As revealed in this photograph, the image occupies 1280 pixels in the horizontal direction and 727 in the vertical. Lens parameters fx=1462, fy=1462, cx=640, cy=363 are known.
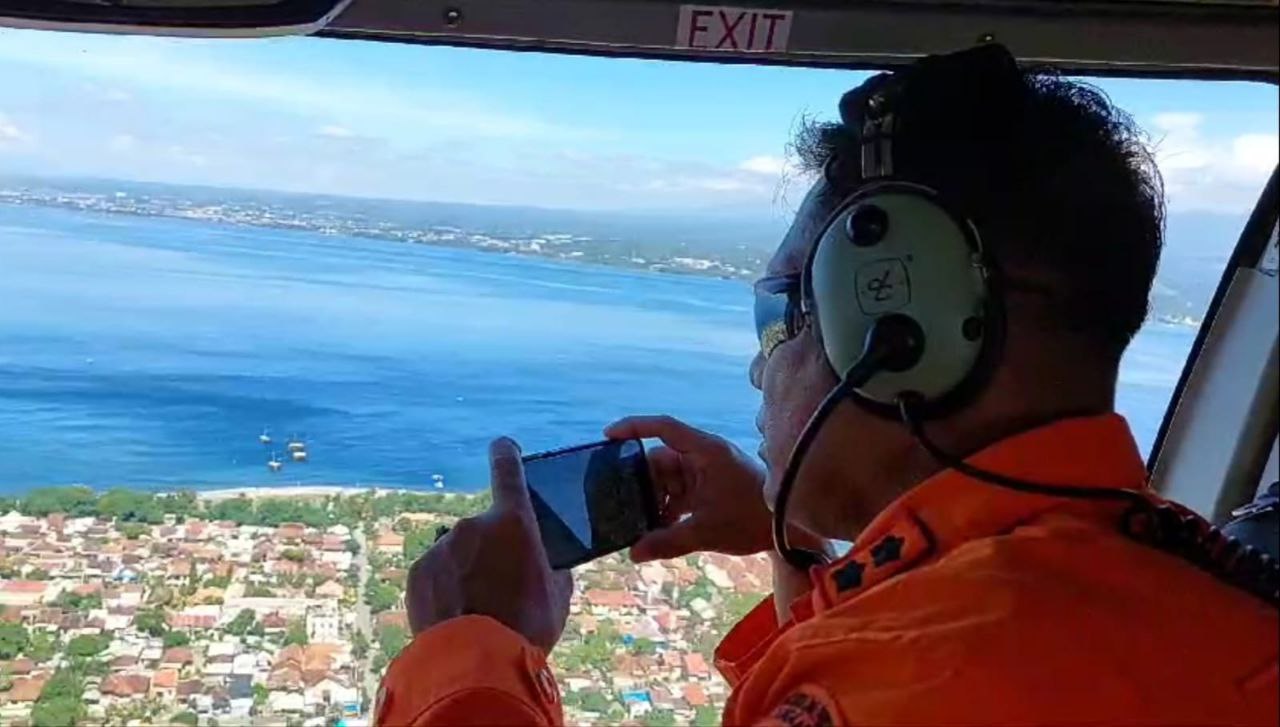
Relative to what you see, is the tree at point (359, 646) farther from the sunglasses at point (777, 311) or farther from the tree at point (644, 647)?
the sunglasses at point (777, 311)

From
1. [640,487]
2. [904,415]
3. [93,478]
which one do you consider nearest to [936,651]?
[904,415]

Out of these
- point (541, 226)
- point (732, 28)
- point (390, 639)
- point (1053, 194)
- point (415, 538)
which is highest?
point (732, 28)

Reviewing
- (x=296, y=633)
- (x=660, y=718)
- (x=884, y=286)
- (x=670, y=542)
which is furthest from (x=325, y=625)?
(x=884, y=286)

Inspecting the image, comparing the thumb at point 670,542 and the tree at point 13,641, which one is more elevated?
the thumb at point 670,542

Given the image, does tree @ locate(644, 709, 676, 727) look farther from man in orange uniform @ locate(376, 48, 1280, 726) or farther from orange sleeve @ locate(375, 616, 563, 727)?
orange sleeve @ locate(375, 616, 563, 727)

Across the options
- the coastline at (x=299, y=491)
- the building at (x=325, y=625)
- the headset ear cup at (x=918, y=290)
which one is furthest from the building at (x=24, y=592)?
the headset ear cup at (x=918, y=290)

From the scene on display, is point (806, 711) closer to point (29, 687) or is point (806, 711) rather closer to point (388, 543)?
point (388, 543)
